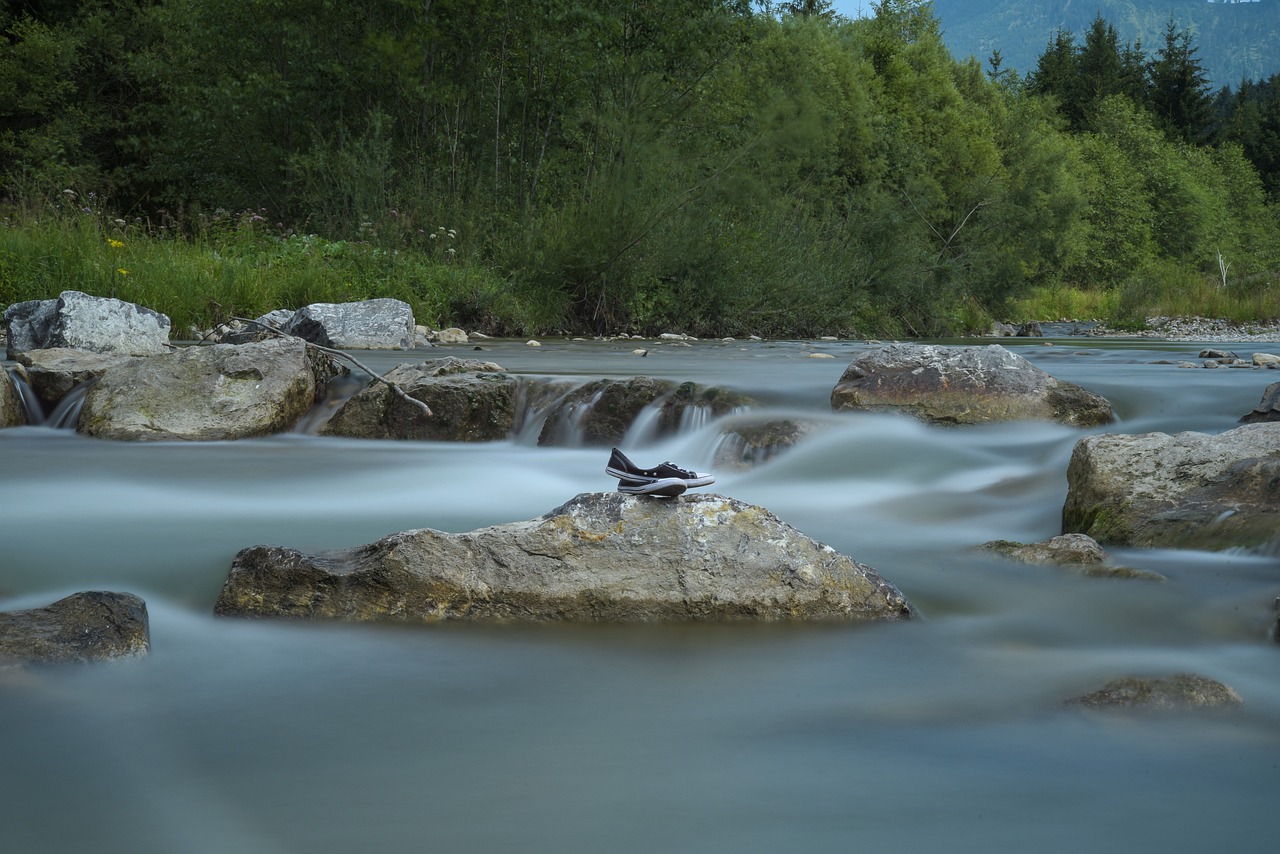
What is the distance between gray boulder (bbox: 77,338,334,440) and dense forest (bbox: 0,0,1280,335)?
5614mm

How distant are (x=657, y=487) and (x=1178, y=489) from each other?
2.10 meters

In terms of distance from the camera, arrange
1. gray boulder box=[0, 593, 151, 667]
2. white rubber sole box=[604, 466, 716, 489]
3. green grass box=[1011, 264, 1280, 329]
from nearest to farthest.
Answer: gray boulder box=[0, 593, 151, 667] < white rubber sole box=[604, 466, 716, 489] < green grass box=[1011, 264, 1280, 329]

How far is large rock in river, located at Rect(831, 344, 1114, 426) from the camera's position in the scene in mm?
6344

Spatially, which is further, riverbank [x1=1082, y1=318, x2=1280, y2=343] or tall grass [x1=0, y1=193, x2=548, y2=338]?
riverbank [x1=1082, y1=318, x2=1280, y2=343]

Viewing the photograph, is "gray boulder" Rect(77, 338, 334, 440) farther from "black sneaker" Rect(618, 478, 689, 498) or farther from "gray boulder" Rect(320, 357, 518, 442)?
"black sneaker" Rect(618, 478, 689, 498)

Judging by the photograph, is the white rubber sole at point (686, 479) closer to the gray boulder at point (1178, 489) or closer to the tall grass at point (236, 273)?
the gray boulder at point (1178, 489)

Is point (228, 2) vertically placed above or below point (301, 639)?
above

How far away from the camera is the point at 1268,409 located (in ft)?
19.5

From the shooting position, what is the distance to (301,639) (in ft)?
9.55

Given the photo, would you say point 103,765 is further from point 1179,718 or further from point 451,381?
point 451,381

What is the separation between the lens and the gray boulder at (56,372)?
7020 mm

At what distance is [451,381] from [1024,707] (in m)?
4.75

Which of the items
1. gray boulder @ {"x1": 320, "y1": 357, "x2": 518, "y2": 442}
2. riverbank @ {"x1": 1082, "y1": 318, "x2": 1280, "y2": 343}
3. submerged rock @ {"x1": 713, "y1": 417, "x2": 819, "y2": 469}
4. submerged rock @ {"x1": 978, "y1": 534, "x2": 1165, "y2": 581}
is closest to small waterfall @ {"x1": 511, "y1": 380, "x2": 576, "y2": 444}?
gray boulder @ {"x1": 320, "y1": 357, "x2": 518, "y2": 442}

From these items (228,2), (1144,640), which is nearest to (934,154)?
(228,2)
